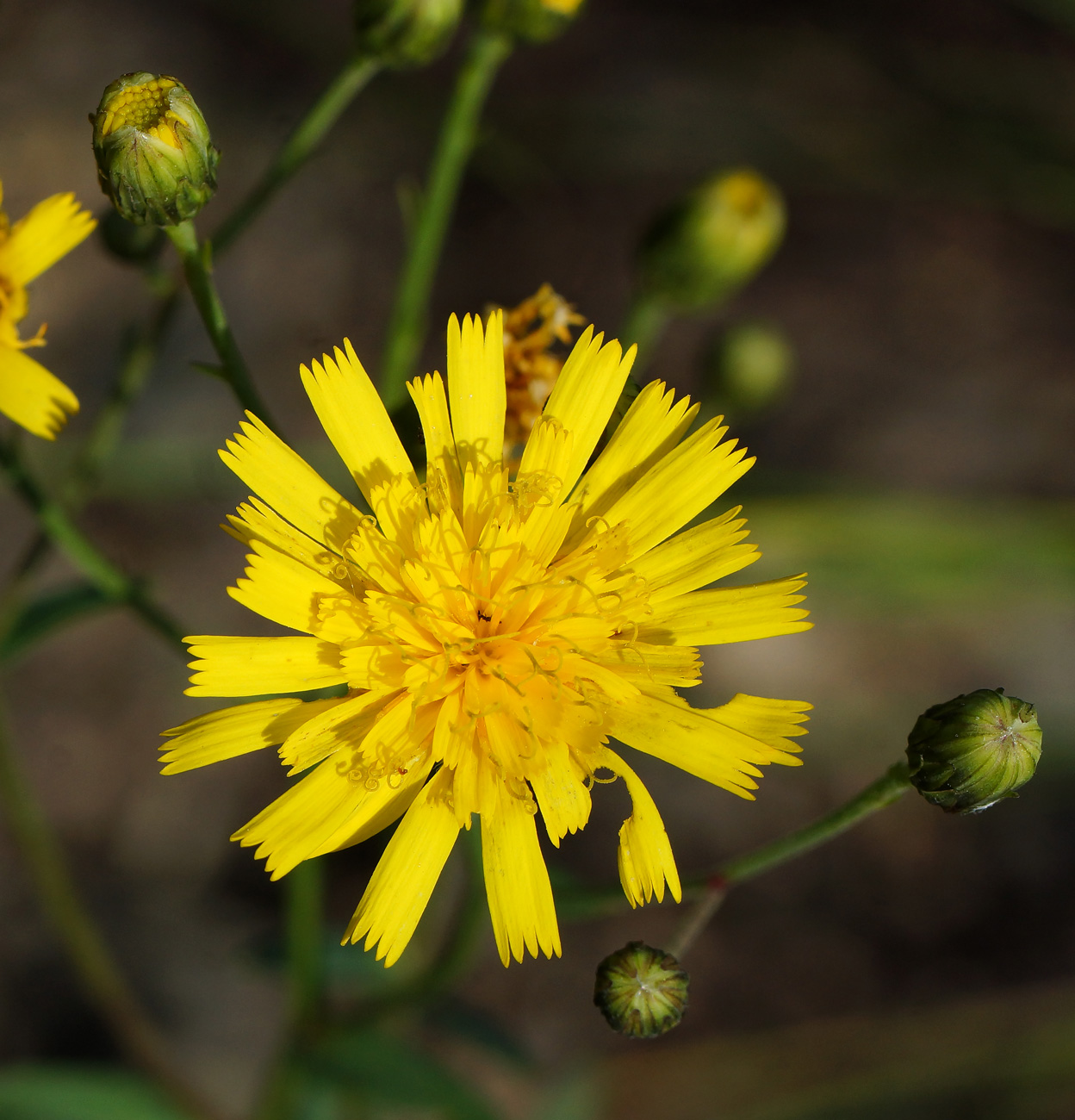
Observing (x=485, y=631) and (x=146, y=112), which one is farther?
(x=485, y=631)

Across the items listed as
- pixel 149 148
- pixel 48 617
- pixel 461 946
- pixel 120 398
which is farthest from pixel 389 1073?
pixel 149 148

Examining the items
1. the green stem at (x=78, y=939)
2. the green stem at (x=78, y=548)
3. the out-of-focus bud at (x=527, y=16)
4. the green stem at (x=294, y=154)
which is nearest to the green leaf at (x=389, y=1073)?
the green stem at (x=78, y=939)

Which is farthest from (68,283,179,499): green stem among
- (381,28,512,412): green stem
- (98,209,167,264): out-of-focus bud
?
(381,28,512,412): green stem

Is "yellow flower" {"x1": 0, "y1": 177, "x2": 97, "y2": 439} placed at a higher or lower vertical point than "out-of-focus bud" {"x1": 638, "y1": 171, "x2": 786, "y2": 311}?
lower

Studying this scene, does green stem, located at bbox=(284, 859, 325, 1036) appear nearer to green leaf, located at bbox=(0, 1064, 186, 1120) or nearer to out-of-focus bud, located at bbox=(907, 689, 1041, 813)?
green leaf, located at bbox=(0, 1064, 186, 1120)

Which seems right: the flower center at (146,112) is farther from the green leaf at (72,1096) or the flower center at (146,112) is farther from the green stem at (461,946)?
the green leaf at (72,1096)

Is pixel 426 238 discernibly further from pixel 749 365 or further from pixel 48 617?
pixel 749 365

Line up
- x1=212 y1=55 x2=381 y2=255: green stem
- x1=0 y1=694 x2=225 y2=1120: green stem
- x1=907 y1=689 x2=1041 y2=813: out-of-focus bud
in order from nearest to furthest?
x1=907 y1=689 x2=1041 y2=813: out-of-focus bud → x1=212 y1=55 x2=381 y2=255: green stem → x1=0 y1=694 x2=225 y2=1120: green stem
